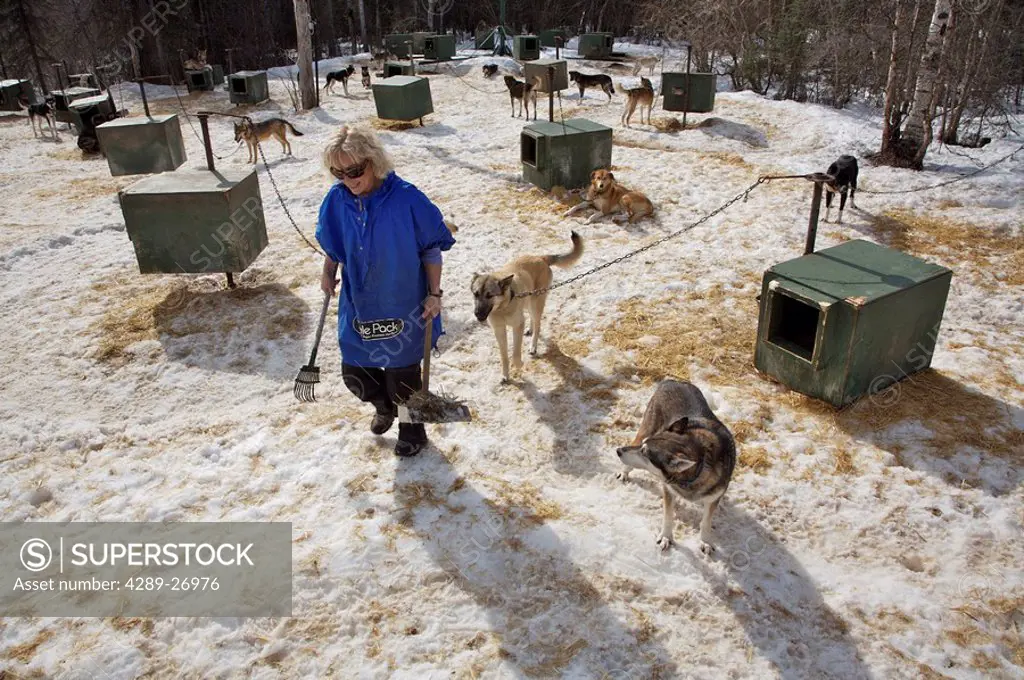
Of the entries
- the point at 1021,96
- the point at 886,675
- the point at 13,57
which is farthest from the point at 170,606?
the point at 13,57

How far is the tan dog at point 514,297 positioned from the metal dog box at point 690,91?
1002 centimetres

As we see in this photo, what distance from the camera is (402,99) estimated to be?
46.9 feet

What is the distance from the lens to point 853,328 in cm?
434

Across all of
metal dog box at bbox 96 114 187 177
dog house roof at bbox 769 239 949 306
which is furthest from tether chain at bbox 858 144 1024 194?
metal dog box at bbox 96 114 187 177

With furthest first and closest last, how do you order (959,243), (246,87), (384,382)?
(246,87) < (959,243) < (384,382)

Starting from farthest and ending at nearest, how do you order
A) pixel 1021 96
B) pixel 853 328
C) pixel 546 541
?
pixel 1021 96
pixel 853 328
pixel 546 541

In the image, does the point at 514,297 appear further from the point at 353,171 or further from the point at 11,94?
the point at 11,94

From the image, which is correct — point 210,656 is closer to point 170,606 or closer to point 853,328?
point 170,606

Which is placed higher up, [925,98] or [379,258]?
[925,98]

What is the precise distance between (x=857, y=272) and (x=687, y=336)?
58.2 inches

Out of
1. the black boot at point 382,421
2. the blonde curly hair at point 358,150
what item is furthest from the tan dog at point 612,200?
the blonde curly hair at point 358,150

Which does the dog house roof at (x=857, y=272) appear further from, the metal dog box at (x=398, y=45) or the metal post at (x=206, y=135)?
the metal dog box at (x=398, y=45)

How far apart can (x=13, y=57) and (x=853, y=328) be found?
33.2 meters

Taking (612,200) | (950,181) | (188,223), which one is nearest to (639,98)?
(612,200)
